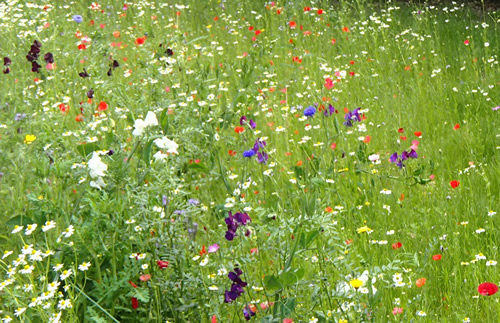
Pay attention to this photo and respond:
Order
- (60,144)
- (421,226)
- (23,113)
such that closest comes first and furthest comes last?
(421,226) → (60,144) → (23,113)

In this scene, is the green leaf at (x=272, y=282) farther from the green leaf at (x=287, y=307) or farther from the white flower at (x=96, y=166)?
the white flower at (x=96, y=166)

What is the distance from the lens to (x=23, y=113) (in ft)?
12.5

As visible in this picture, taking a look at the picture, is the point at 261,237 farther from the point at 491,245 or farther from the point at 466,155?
the point at 466,155

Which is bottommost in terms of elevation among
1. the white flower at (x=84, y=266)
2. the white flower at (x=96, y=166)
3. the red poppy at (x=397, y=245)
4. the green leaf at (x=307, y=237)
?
the red poppy at (x=397, y=245)

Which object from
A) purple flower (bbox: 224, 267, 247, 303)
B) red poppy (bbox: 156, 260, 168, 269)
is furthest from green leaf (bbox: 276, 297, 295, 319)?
red poppy (bbox: 156, 260, 168, 269)

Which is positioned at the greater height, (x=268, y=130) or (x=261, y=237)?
(x=261, y=237)

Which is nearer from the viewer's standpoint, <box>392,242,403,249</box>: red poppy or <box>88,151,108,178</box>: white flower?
<box>88,151,108,178</box>: white flower

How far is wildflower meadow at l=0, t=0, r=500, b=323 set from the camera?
2023 millimetres

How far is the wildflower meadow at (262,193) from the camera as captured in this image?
6.64ft

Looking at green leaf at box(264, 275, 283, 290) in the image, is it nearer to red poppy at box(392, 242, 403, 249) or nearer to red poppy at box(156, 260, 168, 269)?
red poppy at box(156, 260, 168, 269)

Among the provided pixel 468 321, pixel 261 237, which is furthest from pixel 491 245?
pixel 261 237

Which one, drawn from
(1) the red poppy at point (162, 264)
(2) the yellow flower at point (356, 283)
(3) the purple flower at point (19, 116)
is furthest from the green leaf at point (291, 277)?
(3) the purple flower at point (19, 116)

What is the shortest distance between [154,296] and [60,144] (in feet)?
3.68

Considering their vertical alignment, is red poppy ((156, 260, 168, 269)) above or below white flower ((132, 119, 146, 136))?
below
